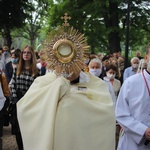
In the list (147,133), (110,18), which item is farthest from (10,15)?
(147,133)

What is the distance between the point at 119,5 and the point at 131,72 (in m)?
12.2

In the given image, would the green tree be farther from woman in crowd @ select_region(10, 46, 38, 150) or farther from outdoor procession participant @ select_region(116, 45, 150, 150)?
outdoor procession participant @ select_region(116, 45, 150, 150)

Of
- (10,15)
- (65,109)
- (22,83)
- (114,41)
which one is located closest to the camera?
(65,109)

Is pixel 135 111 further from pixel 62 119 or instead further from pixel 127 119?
pixel 62 119

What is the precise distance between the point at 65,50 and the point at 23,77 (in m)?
2.75

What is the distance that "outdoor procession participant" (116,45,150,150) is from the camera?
3658mm

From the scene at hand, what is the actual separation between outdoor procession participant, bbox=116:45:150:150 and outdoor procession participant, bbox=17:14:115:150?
568 mm

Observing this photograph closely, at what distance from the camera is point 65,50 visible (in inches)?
121

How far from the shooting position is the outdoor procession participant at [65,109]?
287cm

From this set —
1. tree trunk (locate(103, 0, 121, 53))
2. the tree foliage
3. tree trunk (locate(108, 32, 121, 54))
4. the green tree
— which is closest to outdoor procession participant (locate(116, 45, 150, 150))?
the tree foliage

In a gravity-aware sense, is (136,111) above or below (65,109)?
below

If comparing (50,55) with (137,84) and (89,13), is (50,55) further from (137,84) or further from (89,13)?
(89,13)

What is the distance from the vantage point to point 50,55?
3.09 m

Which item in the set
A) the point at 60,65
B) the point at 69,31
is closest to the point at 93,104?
the point at 60,65
